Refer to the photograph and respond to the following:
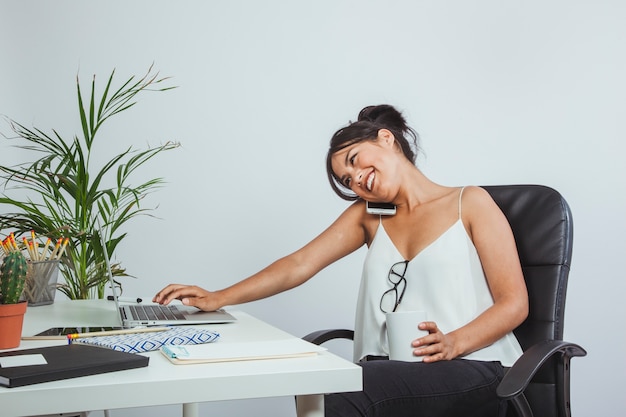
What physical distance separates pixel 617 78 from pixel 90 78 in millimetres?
2323

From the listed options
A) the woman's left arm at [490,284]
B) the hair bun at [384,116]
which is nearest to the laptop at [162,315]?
the woman's left arm at [490,284]

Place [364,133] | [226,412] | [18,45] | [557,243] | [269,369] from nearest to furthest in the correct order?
[269,369], [557,243], [364,133], [18,45], [226,412]

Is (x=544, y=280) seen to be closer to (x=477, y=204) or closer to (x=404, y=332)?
(x=477, y=204)

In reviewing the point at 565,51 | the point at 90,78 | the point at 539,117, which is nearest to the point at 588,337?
the point at 539,117

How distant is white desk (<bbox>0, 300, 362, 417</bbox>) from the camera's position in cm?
93

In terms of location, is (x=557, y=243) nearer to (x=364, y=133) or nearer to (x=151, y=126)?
(x=364, y=133)

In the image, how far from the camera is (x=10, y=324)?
1254 millimetres

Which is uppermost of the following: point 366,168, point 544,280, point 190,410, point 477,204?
point 366,168

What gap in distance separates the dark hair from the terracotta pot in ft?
3.67

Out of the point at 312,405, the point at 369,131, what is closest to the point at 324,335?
the point at 369,131

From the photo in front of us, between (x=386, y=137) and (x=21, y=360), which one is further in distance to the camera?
(x=386, y=137)

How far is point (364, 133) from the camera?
2.17 m

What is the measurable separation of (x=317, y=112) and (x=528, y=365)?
1.96 metres

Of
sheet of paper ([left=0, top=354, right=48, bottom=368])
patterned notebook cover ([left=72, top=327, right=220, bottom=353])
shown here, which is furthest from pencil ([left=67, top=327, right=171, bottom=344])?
sheet of paper ([left=0, top=354, right=48, bottom=368])
